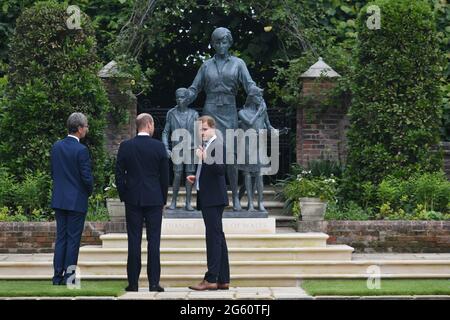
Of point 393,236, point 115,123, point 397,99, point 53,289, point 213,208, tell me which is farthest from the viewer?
point 115,123

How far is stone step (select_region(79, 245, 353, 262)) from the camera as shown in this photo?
11164 mm

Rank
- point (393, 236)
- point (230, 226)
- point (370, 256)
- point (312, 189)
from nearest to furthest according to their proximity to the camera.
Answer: point (370, 256) < point (230, 226) < point (393, 236) < point (312, 189)

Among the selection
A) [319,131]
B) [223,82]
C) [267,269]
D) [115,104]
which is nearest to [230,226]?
[267,269]

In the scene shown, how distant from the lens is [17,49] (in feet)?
45.7

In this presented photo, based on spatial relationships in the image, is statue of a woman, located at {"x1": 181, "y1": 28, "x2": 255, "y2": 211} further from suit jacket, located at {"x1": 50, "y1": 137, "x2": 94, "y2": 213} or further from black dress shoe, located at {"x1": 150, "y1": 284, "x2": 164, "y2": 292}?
black dress shoe, located at {"x1": 150, "y1": 284, "x2": 164, "y2": 292}

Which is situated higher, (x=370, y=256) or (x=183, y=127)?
(x=183, y=127)

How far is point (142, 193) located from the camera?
950cm

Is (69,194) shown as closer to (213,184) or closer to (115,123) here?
(213,184)

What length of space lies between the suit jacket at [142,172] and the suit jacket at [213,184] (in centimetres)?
36

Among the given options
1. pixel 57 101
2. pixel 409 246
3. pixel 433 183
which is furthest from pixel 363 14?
pixel 57 101

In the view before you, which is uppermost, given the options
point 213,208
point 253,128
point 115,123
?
point 115,123

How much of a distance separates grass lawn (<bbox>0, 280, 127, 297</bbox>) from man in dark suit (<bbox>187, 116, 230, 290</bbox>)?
864 mm

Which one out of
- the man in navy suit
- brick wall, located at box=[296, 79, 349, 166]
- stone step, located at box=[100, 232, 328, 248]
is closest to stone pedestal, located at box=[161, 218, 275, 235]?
stone step, located at box=[100, 232, 328, 248]

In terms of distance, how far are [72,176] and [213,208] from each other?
1457 millimetres
